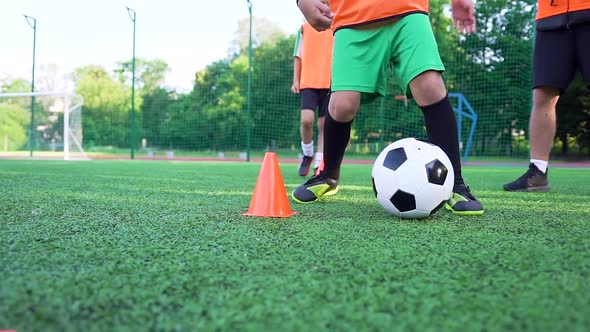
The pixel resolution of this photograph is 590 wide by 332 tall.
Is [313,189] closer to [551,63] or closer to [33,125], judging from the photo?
[551,63]

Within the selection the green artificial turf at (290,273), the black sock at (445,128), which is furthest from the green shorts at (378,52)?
the green artificial turf at (290,273)

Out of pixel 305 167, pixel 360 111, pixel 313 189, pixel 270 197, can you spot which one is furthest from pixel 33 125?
pixel 270 197

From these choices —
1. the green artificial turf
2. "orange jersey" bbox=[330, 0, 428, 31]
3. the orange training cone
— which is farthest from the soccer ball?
"orange jersey" bbox=[330, 0, 428, 31]

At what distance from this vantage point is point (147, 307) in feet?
2.62

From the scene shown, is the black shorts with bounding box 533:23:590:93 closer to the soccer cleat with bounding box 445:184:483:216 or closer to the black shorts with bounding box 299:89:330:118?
the soccer cleat with bounding box 445:184:483:216

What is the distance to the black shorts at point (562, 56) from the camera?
9.25 ft

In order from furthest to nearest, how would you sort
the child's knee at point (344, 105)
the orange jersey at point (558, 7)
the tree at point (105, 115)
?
the tree at point (105, 115) < the orange jersey at point (558, 7) < the child's knee at point (344, 105)

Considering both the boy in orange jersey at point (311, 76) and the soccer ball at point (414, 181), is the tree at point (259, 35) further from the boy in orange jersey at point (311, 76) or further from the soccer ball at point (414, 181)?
the soccer ball at point (414, 181)

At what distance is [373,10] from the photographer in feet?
7.13

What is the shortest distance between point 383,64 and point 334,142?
49 centimetres

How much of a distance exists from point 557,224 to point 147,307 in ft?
5.03

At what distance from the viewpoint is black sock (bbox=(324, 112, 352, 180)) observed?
2.42 m

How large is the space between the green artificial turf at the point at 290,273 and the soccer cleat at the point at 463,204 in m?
0.10

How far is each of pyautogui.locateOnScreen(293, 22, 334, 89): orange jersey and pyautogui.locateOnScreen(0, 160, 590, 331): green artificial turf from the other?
3083 mm
